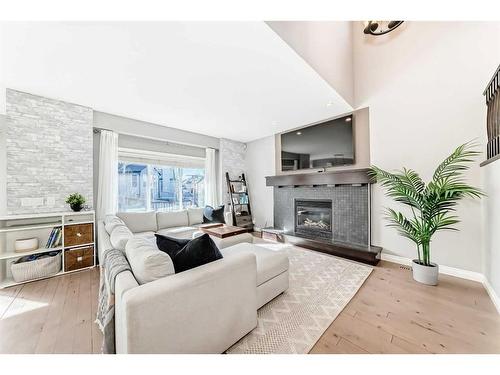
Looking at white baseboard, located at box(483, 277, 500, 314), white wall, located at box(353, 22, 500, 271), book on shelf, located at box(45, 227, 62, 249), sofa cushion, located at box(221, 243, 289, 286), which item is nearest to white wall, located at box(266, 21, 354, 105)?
white wall, located at box(353, 22, 500, 271)

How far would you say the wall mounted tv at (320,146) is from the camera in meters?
3.49

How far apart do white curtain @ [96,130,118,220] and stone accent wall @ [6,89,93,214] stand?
7.9 inches

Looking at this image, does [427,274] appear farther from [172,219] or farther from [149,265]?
[172,219]

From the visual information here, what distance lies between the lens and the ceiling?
159cm

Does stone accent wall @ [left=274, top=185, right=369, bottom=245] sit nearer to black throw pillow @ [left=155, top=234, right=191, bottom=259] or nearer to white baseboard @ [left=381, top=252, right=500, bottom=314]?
white baseboard @ [left=381, top=252, right=500, bottom=314]

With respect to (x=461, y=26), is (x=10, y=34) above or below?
below

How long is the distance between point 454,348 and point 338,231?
2176mm

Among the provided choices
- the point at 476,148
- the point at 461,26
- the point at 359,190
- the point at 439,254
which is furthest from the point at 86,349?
the point at 461,26

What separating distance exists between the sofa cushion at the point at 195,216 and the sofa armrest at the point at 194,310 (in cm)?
279

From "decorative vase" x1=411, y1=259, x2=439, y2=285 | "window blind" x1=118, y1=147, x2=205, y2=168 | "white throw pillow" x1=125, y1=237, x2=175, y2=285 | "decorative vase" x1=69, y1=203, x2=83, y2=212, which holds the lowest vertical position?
"decorative vase" x1=411, y1=259, x2=439, y2=285

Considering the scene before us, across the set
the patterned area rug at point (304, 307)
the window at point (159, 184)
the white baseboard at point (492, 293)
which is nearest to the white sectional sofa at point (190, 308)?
the patterned area rug at point (304, 307)

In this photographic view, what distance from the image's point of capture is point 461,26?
2.46 m

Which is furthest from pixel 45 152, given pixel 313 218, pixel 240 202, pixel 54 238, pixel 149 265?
pixel 313 218

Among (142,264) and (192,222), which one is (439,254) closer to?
(142,264)
